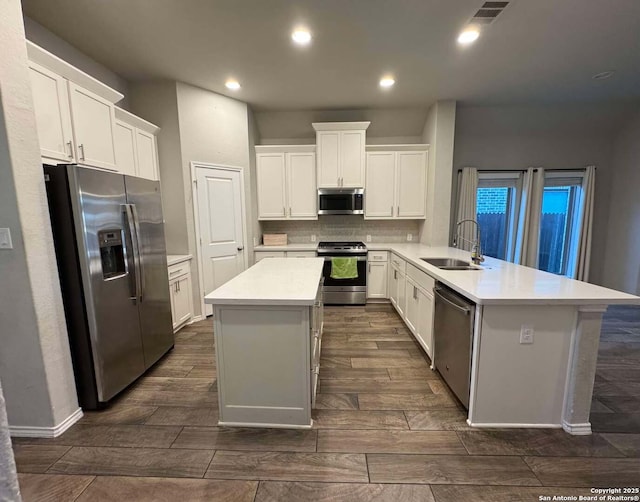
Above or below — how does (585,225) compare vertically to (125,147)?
below

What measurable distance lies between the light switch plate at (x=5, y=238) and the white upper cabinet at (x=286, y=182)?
9.98ft

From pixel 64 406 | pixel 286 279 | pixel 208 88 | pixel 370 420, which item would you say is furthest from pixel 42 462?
pixel 208 88

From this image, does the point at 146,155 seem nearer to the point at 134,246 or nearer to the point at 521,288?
the point at 134,246

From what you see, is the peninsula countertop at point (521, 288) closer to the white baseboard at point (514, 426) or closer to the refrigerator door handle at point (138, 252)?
the white baseboard at point (514, 426)

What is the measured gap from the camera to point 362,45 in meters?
2.58

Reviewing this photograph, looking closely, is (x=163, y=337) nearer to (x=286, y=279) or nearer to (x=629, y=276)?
(x=286, y=279)

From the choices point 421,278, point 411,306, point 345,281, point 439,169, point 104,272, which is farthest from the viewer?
point 345,281

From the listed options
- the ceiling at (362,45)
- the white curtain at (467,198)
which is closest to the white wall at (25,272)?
the ceiling at (362,45)

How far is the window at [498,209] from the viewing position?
4.50 m

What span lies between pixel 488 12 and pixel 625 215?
417 cm

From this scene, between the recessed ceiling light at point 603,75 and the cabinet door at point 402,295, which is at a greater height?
the recessed ceiling light at point 603,75

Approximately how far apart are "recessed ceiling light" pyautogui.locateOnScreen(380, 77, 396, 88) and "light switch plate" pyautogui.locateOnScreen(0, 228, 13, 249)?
3.60m

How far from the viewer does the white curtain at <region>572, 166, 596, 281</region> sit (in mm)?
4305

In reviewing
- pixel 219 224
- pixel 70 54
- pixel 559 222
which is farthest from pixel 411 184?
pixel 70 54
